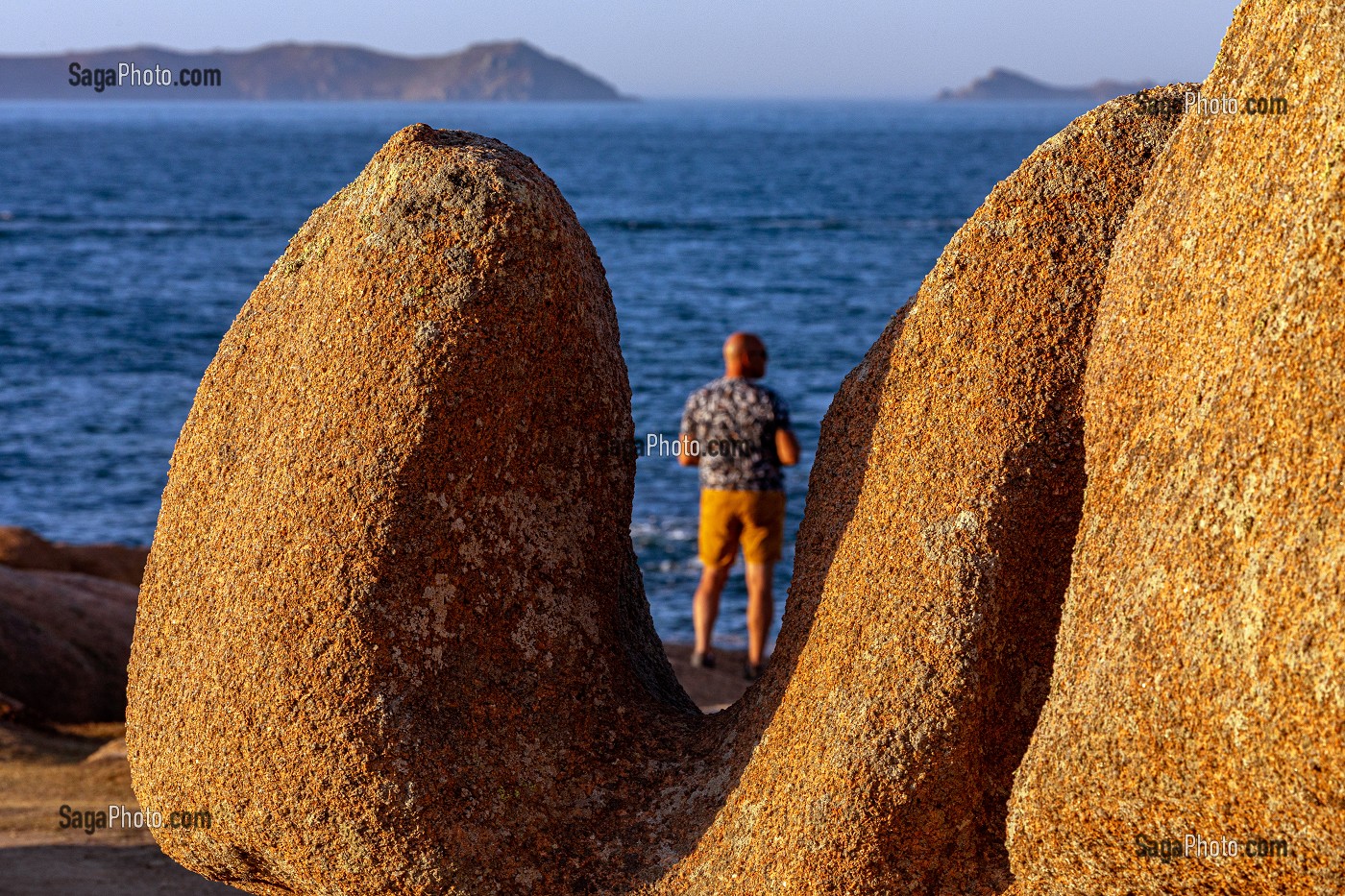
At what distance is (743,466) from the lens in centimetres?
978

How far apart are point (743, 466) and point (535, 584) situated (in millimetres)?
5350

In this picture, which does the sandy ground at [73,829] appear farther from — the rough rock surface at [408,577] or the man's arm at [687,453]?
the rough rock surface at [408,577]

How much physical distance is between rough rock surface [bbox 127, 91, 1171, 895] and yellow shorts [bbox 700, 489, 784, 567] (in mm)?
5272

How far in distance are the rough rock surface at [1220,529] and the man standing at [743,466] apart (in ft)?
17.3

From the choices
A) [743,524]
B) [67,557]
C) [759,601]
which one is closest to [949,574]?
[743,524]

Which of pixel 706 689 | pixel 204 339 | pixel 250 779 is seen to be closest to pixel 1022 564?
pixel 250 779

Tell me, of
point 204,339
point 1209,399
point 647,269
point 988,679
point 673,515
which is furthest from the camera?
point 647,269

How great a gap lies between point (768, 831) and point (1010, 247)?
1943mm

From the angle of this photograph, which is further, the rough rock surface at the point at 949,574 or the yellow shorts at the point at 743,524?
the yellow shorts at the point at 743,524

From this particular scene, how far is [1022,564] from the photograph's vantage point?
161 inches

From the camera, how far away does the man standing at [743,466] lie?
9500 mm

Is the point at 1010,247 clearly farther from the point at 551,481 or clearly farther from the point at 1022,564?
the point at 551,481

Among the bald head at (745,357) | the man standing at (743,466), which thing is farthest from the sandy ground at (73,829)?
the bald head at (745,357)

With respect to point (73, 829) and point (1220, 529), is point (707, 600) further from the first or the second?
point (1220, 529)
